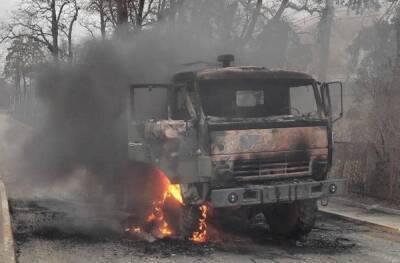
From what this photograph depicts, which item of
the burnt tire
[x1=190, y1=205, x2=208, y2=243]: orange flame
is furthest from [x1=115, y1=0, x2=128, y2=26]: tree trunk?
the burnt tire

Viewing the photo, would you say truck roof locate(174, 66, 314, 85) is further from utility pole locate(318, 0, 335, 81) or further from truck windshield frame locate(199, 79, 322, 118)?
utility pole locate(318, 0, 335, 81)

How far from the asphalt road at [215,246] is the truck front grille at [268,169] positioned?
Result: 1.00m

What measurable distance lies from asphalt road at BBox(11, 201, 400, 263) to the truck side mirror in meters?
1.82

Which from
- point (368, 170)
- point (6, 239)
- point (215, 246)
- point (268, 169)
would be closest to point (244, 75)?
point (268, 169)

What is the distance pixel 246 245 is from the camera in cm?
727

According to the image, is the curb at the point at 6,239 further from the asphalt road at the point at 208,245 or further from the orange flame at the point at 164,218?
the orange flame at the point at 164,218

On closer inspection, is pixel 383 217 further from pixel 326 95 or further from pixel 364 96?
pixel 364 96

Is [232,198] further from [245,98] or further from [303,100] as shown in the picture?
[303,100]

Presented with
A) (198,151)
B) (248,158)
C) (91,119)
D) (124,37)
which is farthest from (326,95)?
(124,37)

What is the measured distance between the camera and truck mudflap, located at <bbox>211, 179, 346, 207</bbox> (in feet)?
22.0

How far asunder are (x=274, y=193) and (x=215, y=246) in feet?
3.58

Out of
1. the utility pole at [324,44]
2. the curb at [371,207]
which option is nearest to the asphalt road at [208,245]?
the curb at [371,207]

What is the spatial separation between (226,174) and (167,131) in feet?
3.12

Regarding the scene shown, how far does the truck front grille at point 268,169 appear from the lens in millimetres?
6891
